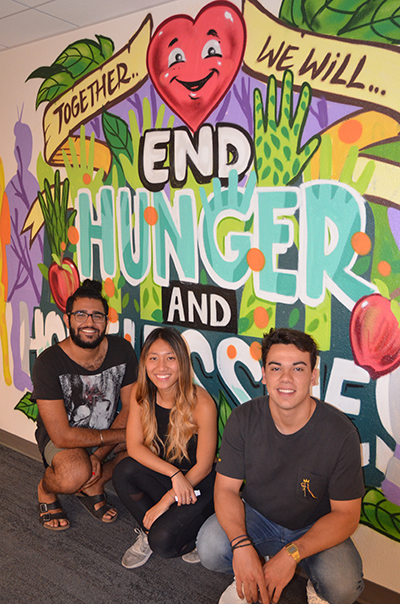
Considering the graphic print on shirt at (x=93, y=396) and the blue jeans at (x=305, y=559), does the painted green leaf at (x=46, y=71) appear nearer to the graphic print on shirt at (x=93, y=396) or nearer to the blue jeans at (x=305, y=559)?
the graphic print on shirt at (x=93, y=396)

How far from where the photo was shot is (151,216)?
2760mm

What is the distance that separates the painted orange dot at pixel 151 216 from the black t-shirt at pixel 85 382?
2.33 ft

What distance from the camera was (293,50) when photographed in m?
2.15

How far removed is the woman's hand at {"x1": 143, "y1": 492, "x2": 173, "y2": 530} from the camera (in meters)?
2.22

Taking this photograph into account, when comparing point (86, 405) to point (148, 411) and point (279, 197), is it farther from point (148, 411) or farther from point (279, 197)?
point (279, 197)

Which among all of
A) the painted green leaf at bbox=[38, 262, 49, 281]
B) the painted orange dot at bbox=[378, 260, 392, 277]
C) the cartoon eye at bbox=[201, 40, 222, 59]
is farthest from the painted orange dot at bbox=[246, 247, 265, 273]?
the painted green leaf at bbox=[38, 262, 49, 281]

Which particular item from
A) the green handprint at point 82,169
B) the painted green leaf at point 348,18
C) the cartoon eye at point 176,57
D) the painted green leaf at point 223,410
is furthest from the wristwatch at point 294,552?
the cartoon eye at point 176,57

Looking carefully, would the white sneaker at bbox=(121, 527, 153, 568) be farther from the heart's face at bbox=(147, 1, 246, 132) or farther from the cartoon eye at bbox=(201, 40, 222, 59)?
the cartoon eye at bbox=(201, 40, 222, 59)

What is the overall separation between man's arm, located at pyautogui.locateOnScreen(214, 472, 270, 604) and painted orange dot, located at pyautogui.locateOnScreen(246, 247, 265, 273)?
0.97 metres

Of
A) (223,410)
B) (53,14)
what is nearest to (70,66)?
(53,14)

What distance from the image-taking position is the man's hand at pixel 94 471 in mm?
2705

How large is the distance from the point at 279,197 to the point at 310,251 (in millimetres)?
296

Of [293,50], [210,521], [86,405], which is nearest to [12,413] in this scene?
[86,405]

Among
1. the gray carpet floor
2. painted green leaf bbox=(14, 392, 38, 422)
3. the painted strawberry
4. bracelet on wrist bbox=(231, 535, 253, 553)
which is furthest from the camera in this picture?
painted green leaf bbox=(14, 392, 38, 422)
